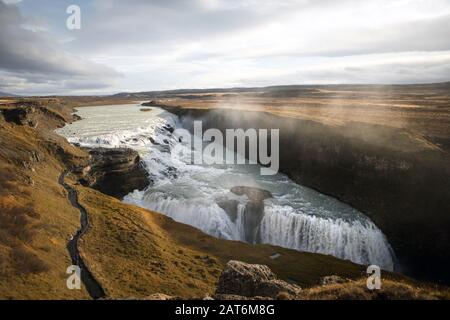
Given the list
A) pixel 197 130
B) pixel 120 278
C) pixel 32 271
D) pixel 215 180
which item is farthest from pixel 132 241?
pixel 197 130

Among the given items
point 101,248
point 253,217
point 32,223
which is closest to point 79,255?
point 101,248

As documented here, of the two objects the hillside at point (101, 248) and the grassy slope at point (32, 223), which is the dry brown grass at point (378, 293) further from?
the grassy slope at point (32, 223)

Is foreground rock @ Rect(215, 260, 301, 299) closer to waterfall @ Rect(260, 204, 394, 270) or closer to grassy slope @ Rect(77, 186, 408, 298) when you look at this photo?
grassy slope @ Rect(77, 186, 408, 298)

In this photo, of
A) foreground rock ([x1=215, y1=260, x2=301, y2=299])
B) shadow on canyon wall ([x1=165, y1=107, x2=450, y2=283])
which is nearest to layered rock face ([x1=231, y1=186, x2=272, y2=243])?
shadow on canyon wall ([x1=165, y1=107, x2=450, y2=283])
